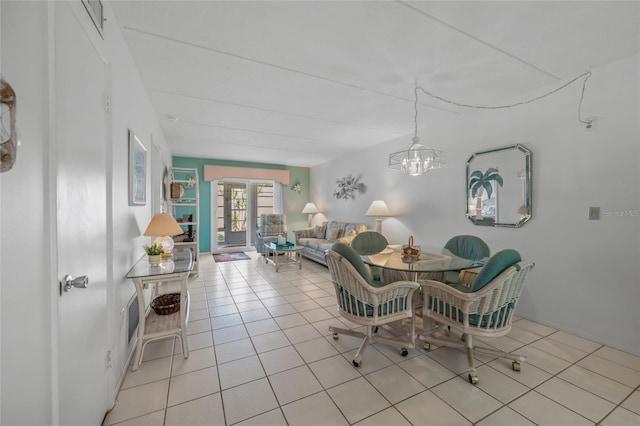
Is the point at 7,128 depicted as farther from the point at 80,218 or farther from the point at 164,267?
the point at 164,267

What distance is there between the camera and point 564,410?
1.56 metres

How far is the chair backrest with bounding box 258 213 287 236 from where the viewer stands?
242 inches

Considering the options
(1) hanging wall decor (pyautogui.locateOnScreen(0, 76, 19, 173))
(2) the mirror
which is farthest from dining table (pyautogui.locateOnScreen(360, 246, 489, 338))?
(1) hanging wall decor (pyautogui.locateOnScreen(0, 76, 19, 173))

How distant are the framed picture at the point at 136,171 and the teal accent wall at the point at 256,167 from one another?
12.8 feet

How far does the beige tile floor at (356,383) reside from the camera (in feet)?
4.96

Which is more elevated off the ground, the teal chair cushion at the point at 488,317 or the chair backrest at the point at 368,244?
the chair backrest at the point at 368,244

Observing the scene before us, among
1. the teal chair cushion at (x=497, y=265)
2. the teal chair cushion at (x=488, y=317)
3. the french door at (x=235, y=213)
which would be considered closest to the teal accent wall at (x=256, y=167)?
the french door at (x=235, y=213)

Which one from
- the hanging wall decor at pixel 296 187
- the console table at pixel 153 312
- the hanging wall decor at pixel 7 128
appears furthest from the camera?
the hanging wall decor at pixel 296 187

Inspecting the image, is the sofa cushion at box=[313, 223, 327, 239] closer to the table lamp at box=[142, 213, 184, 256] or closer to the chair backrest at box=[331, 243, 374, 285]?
the table lamp at box=[142, 213, 184, 256]

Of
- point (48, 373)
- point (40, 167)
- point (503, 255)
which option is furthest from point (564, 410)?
point (40, 167)

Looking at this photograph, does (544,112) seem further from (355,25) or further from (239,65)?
(239,65)

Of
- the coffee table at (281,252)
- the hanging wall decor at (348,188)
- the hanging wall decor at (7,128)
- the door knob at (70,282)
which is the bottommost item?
the coffee table at (281,252)

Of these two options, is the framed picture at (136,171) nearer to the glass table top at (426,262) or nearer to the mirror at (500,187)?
the glass table top at (426,262)

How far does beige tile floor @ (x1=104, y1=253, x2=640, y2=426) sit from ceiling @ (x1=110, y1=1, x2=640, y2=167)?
245 cm
